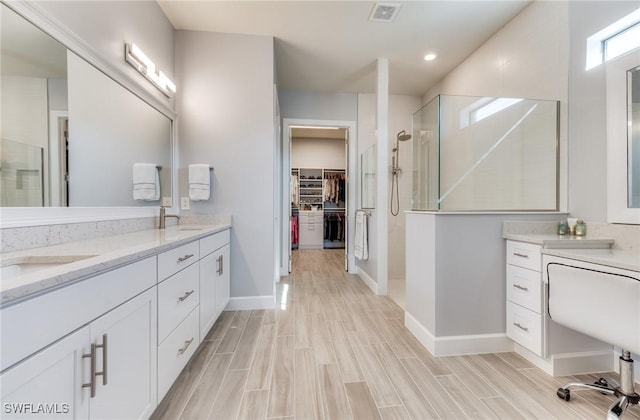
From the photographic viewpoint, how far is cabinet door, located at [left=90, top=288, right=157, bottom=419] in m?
0.87

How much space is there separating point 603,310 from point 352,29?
2.88 m

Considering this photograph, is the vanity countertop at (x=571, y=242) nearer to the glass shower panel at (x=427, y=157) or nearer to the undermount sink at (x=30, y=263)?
the glass shower panel at (x=427, y=157)

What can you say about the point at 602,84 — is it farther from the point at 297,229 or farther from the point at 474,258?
the point at 297,229

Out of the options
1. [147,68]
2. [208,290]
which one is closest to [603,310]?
[208,290]

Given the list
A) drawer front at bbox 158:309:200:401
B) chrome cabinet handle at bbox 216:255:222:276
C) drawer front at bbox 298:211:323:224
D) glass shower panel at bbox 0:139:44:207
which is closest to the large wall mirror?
glass shower panel at bbox 0:139:44:207

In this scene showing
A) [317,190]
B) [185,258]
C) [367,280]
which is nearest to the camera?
[185,258]

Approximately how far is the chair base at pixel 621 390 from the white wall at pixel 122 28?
11.1 ft

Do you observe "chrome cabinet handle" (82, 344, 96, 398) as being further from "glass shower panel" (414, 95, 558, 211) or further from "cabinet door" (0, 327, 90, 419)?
"glass shower panel" (414, 95, 558, 211)

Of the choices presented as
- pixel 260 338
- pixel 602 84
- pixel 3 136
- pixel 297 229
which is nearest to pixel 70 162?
pixel 3 136

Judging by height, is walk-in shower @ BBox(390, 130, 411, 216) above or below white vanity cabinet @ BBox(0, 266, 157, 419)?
above

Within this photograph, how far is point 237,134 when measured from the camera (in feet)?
8.84

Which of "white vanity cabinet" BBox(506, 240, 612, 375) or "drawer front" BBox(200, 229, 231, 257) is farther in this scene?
"drawer front" BBox(200, 229, 231, 257)

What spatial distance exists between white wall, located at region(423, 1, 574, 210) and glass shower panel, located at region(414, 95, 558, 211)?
11cm

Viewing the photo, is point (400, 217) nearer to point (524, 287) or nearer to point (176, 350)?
point (524, 287)
